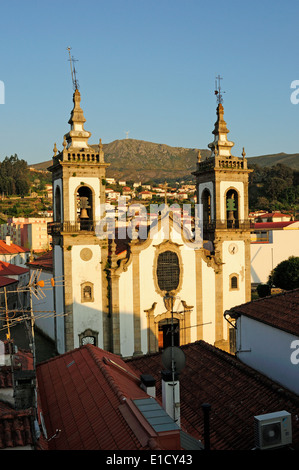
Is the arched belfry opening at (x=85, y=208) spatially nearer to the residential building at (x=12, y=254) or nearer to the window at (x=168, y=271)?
the window at (x=168, y=271)

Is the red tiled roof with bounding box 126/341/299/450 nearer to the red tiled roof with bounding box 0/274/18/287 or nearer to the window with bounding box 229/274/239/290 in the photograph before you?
the window with bounding box 229/274/239/290

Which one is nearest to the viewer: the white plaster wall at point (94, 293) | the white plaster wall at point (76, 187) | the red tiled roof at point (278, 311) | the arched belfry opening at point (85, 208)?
the red tiled roof at point (278, 311)

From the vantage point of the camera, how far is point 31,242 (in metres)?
82.9

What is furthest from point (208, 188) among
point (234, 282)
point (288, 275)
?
point (288, 275)

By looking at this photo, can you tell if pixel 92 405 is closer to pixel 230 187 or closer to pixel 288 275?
pixel 230 187

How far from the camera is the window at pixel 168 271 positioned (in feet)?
81.1

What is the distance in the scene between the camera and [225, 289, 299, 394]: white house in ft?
43.6

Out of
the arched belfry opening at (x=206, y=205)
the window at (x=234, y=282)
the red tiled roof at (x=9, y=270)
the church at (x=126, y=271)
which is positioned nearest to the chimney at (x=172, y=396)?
the church at (x=126, y=271)

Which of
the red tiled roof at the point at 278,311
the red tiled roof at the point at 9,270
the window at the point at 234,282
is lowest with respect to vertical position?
the red tiled roof at the point at 9,270

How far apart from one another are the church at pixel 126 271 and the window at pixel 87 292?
0.17ft

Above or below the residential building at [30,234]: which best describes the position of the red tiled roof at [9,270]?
below

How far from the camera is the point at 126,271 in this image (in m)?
24.0

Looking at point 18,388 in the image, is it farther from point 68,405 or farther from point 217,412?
point 217,412

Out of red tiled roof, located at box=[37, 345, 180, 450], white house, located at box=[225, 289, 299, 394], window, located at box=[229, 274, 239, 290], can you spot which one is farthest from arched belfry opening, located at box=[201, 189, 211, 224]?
red tiled roof, located at box=[37, 345, 180, 450]
